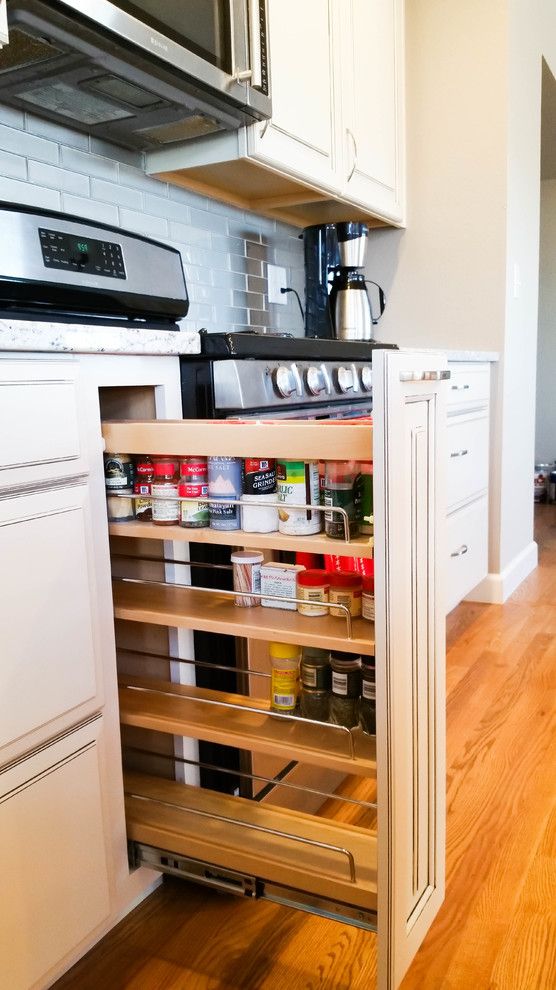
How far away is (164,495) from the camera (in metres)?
1.20

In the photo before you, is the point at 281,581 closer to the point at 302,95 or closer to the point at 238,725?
the point at 238,725

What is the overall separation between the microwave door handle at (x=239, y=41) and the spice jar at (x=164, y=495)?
1.10m

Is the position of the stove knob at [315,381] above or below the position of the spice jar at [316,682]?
above

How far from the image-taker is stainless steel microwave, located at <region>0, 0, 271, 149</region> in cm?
140

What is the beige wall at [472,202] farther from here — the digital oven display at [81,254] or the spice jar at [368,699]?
the spice jar at [368,699]

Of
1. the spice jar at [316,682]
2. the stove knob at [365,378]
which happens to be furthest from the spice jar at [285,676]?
the stove knob at [365,378]

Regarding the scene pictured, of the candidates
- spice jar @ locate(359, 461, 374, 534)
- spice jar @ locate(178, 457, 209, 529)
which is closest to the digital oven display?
spice jar @ locate(178, 457, 209, 529)

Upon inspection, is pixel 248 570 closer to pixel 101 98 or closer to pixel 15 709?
pixel 15 709

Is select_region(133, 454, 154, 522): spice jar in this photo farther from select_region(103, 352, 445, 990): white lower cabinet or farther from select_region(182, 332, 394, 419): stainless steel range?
select_region(182, 332, 394, 419): stainless steel range

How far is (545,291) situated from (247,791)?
16.0ft

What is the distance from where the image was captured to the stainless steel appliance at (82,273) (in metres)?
1.21

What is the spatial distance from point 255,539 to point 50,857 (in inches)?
20.0

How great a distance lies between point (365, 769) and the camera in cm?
106

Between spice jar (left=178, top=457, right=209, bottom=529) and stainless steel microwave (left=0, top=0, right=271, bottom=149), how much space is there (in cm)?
79
